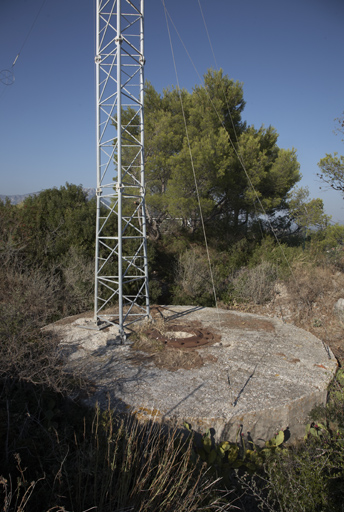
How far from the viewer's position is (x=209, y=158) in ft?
38.2

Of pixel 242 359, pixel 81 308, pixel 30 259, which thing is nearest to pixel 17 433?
pixel 242 359

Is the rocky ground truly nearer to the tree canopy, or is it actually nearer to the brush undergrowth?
the tree canopy

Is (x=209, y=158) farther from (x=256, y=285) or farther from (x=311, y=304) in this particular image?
(x=311, y=304)

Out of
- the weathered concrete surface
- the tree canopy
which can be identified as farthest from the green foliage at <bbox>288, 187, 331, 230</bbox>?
the weathered concrete surface

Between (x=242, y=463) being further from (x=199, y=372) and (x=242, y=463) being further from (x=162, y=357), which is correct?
(x=162, y=357)

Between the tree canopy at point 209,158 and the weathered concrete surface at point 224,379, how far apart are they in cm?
709

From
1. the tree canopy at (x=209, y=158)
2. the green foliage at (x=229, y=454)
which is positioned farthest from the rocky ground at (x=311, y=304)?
the green foliage at (x=229, y=454)

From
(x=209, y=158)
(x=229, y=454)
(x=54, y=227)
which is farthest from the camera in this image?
(x=209, y=158)

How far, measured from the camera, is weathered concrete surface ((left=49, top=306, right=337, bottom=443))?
3670mm

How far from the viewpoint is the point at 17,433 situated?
2.89 metres

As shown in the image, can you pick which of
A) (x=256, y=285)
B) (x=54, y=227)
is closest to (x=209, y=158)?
(x=256, y=285)

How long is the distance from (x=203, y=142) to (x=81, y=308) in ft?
24.0

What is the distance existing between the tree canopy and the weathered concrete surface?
7.09 metres

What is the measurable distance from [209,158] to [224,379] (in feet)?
29.6
